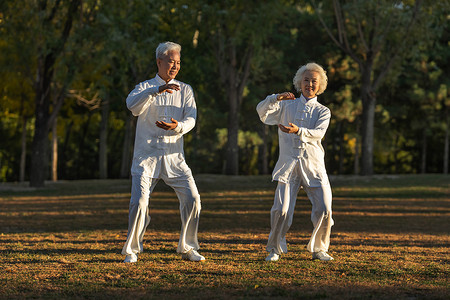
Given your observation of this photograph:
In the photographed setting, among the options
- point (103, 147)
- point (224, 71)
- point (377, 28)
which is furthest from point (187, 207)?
point (103, 147)

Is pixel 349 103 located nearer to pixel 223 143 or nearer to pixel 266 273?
pixel 223 143

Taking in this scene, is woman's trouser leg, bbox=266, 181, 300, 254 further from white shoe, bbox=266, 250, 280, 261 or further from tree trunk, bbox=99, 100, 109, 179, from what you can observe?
tree trunk, bbox=99, 100, 109, 179

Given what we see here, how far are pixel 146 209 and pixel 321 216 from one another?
2.06 metres

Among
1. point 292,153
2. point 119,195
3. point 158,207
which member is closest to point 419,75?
point 119,195

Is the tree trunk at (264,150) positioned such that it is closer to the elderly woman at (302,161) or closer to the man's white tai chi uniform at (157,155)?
the elderly woman at (302,161)

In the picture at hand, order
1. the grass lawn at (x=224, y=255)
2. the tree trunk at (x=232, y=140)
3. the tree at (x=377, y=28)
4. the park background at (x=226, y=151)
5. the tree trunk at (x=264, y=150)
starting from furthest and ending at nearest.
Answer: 1. the tree trunk at (x=264, y=150)
2. the tree trunk at (x=232, y=140)
3. the tree at (x=377, y=28)
4. the park background at (x=226, y=151)
5. the grass lawn at (x=224, y=255)

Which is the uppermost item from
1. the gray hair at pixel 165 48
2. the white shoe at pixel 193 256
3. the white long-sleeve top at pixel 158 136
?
the gray hair at pixel 165 48

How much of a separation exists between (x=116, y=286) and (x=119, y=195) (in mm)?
15778

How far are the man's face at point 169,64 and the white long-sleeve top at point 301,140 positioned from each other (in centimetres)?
108

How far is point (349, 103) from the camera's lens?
37.8m

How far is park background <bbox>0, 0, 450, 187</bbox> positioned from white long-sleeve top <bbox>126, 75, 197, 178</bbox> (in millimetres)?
17070

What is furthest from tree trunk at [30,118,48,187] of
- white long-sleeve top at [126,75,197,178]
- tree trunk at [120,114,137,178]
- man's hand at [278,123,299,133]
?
man's hand at [278,123,299,133]

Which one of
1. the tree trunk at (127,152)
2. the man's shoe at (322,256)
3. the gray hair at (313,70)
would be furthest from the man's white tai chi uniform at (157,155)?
the tree trunk at (127,152)

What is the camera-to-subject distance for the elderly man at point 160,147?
25.5 ft
